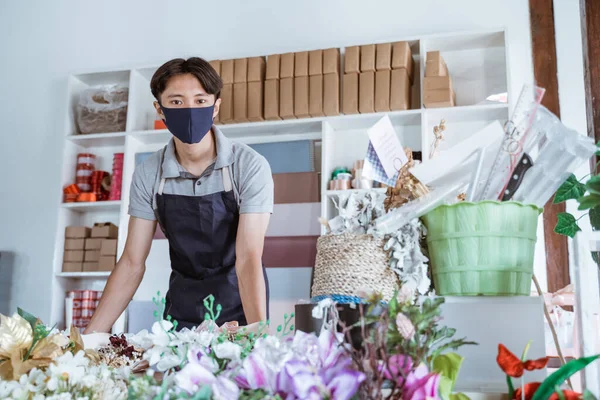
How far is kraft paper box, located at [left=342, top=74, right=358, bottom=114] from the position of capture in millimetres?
3441

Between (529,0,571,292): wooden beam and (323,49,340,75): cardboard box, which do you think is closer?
(529,0,571,292): wooden beam

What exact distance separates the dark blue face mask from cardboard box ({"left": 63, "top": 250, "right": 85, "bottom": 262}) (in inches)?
88.4

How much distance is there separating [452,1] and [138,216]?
237 centimetres

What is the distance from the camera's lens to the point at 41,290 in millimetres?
4102

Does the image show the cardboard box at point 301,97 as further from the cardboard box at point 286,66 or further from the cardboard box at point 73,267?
the cardboard box at point 73,267

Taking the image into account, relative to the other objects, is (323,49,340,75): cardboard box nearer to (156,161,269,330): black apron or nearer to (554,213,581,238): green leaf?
(156,161,269,330): black apron

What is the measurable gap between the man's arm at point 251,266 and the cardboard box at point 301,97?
1.66 meters

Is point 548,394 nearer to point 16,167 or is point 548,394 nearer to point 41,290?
point 41,290

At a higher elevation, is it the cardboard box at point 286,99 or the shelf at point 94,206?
the cardboard box at point 286,99

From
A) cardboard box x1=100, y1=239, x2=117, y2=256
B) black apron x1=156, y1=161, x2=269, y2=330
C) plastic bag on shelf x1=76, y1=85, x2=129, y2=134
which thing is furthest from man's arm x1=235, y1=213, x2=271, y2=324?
plastic bag on shelf x1=76, y1=85, x2=129, y2=134

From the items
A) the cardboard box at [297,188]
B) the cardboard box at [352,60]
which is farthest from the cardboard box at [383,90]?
the cardboard box at [297,188]

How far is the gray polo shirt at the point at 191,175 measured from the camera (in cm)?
200

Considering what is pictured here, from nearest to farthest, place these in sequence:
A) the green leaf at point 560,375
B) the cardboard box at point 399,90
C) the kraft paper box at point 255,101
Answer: the green leaf at point 560,375 < the cardboard box at point 399,90 < the kraft paper box at point 255,101

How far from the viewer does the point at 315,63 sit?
11.5ft
